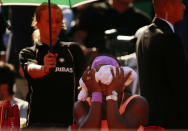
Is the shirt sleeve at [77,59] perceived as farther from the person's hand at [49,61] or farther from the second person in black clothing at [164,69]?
the second person in black clothing at [164,69]

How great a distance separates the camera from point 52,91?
471cm

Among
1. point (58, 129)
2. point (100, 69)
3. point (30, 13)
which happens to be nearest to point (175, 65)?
point (100, 69)

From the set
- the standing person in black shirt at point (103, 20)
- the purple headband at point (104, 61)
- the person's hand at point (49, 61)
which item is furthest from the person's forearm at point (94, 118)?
the standing person in black shirt at point (103, 20)

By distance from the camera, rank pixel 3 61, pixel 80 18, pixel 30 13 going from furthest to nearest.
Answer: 1. pixel 80 18
2. pixel 3 61
3. pixel 30 13

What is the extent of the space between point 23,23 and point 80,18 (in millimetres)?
1462

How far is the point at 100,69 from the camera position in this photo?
417 cm

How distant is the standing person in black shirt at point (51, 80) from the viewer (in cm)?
471

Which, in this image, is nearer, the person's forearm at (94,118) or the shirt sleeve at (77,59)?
the person's forearm at (94,118)

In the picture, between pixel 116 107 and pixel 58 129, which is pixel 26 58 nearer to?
pixel 58 129

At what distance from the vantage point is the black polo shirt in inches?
185

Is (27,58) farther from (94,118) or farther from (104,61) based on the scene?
(94,118)

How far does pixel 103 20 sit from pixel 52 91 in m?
2.80

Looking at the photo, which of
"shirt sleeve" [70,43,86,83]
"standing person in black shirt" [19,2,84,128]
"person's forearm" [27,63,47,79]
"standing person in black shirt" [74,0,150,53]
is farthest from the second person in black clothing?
"standing person in black shirt" [74,0,150,53]

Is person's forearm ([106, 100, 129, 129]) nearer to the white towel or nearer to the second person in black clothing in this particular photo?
the white towel
